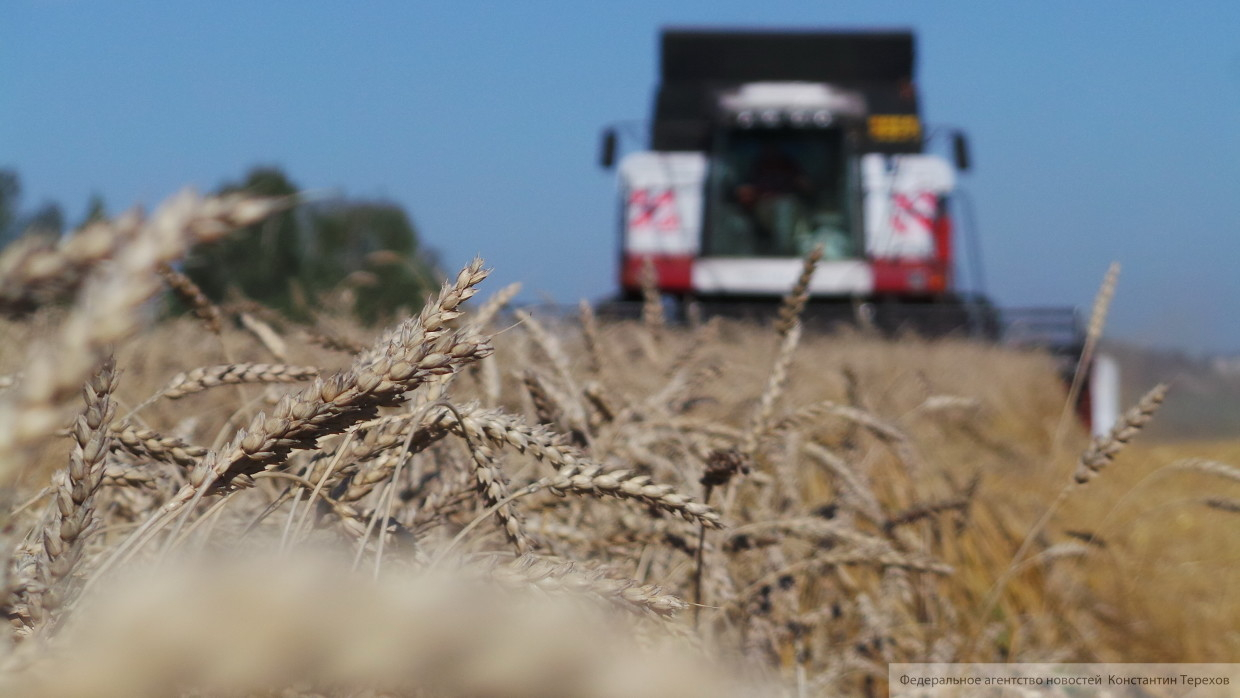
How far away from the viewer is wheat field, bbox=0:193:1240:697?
0.28m

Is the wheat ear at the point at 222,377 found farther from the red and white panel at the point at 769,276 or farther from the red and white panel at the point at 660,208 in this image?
the red and white panel at the point at 660,208

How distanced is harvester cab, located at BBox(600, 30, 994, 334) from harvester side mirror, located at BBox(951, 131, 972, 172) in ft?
0.06

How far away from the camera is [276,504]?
80 centimetres

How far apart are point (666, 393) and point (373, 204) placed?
103ft

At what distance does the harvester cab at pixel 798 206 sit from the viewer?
10.2 metres

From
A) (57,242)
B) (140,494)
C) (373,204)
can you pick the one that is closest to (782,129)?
(140,494)

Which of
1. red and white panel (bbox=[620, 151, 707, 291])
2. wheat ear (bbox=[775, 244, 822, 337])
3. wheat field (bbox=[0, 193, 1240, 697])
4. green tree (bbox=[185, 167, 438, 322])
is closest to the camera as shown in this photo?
wheat field (bbox=[0, 193, 1240, 697])

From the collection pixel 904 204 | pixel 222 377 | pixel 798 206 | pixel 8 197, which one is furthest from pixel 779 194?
pixel 8 197

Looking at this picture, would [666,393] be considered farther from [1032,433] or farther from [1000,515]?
[1032,433]

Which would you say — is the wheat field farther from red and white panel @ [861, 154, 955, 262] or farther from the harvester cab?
red and white panel @ [861, 154, 955, 262]

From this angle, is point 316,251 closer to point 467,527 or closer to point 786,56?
point 786,56

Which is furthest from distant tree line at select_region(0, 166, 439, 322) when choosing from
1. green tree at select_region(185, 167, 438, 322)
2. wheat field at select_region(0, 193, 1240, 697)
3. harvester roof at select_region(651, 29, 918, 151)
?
wheat field at select_region(0, 193, 1240, 697)

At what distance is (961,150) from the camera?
994cm

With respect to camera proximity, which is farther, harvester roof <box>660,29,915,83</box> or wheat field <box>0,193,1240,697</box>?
harvester roof <box>660,29,915,83</box>
